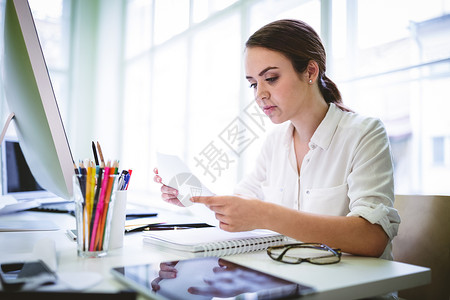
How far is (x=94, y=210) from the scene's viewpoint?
28.6 inches

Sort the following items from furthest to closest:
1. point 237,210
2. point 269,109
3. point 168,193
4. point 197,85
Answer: point 197,85 → point 269,109 → point 168,193 → point 237,210

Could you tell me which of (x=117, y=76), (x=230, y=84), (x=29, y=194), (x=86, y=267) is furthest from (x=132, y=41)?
(x=86, y=267)

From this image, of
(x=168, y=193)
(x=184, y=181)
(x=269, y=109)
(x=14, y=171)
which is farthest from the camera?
(x=14, y=171)

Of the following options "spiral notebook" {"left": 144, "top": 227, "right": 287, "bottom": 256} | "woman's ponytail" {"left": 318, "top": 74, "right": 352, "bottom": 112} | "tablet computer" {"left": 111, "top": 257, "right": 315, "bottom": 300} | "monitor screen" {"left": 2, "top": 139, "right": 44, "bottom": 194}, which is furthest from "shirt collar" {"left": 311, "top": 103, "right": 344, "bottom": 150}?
"monitor screen" {"left": 2, "top": 139, "right": 44, "bottom": 194}

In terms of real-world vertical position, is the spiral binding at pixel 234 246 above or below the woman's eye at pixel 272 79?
below

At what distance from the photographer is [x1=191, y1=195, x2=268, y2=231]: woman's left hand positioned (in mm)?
832

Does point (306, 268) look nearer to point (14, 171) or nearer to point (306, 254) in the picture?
point (306, 254)

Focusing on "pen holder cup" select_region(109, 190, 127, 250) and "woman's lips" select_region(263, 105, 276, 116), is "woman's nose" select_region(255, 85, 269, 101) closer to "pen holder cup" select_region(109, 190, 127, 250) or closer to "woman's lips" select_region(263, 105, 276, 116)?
"woman's lips" select_region(263, 105, 276, 116)

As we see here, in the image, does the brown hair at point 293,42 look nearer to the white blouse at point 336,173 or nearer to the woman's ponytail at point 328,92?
the woman's ponytail at point 328,92

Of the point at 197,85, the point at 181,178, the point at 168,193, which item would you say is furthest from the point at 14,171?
the point at 197,85

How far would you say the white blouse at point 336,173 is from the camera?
3.12ft

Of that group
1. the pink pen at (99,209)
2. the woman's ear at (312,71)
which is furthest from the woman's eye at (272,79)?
the pink pen at (99,209)

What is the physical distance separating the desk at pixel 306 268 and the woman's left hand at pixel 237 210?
0.07 metres

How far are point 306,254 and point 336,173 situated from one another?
1.51 ft
